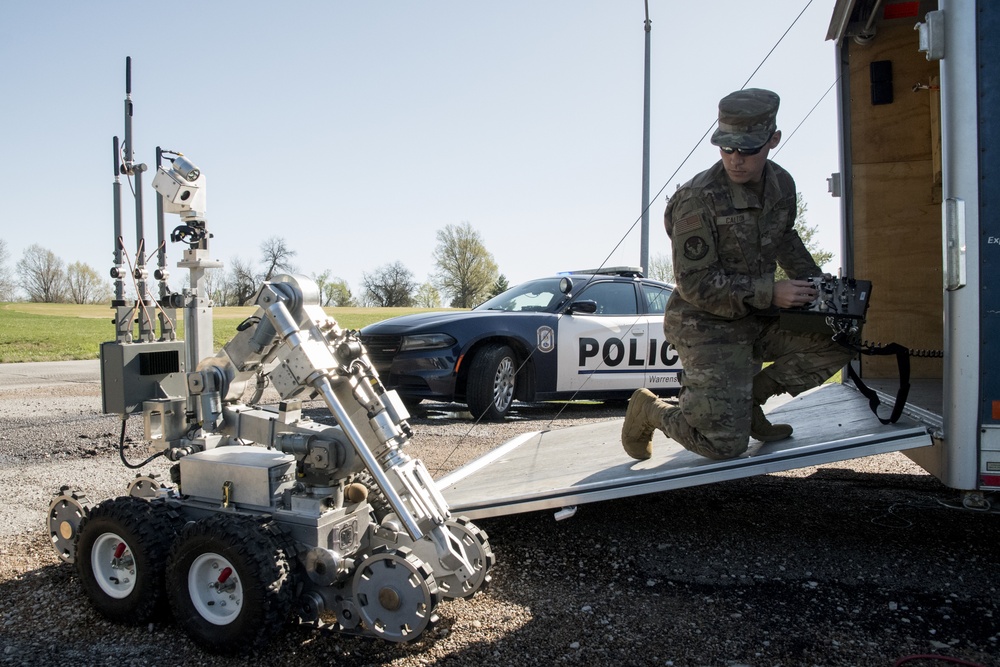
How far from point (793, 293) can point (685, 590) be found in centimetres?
139

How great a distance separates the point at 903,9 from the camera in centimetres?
485

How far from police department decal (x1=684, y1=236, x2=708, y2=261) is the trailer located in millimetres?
945

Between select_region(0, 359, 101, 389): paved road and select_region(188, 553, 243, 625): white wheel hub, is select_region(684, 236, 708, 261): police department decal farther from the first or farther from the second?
select_region(0, 359, 101, 389): paved road

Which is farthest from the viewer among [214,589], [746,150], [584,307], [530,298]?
[530,298]

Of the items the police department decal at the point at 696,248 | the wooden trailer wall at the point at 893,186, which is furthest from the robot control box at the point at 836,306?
the wooden trailer wall at the point at 893,186

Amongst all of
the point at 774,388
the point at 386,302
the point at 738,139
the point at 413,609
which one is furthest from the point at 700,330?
the point at 386,302

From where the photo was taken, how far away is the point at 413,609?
2.46 meters

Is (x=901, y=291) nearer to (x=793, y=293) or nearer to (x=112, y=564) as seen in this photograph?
(x=793, y=293)

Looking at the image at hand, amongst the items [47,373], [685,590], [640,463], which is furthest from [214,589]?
[47,373]

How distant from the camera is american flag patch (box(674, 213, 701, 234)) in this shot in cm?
345

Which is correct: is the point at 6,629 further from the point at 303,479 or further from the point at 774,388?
the point at 774,388

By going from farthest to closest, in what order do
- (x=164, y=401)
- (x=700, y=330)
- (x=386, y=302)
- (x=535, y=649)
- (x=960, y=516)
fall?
(x=386, y=302), (x=960, y=516), (x=700, y=330), (x=164, y=401), (x=535, y=649)

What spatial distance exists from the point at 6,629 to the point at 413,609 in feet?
5.58

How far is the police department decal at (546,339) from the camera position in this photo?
7.76m
